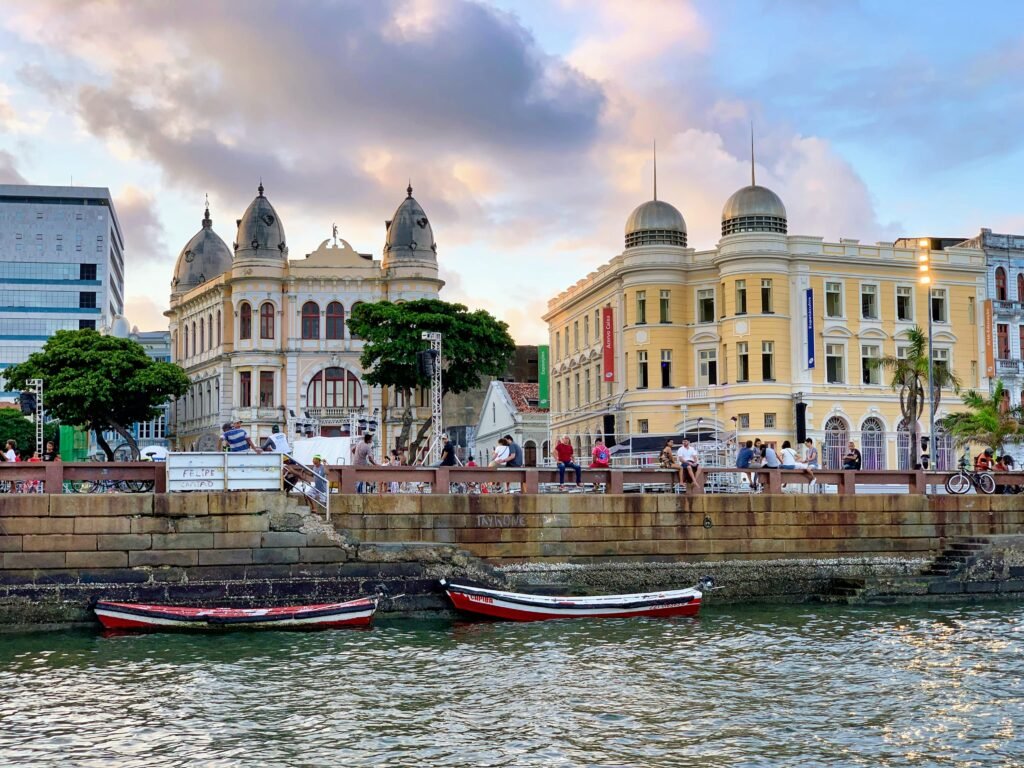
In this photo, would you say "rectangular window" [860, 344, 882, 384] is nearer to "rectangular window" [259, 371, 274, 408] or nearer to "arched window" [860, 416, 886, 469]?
"arched window" [860, 416, 886, 469]

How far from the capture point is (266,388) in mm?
81500

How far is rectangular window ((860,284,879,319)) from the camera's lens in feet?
195

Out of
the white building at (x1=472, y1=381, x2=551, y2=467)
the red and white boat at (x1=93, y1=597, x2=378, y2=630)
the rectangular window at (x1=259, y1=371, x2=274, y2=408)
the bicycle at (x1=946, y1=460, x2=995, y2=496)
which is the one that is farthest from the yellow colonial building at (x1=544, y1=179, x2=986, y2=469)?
the red and white boat at (x1=93, y1=597, x2=378, y2=630)

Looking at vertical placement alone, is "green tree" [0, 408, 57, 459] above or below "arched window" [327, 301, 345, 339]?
below

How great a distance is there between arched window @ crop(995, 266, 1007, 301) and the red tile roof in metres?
23.8

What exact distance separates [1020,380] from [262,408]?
43014 mm

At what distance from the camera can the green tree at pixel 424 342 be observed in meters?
65.6

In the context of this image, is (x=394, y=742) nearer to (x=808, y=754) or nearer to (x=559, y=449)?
(x=808, y=754)

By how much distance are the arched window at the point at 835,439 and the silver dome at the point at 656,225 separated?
10.7 m

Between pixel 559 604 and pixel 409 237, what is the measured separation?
5797 centimetres

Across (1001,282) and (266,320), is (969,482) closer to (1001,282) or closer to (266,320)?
(1001,282)

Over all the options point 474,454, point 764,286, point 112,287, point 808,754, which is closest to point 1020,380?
point 764,286

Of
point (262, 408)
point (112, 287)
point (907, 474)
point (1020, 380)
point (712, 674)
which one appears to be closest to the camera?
point (712, 674)

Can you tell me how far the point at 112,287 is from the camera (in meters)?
146
